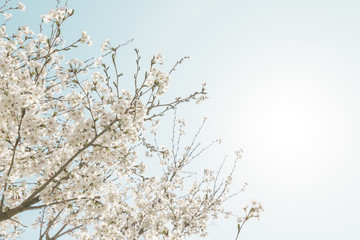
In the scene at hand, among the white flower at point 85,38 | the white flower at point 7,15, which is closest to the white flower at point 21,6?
the white flower at point 7,15

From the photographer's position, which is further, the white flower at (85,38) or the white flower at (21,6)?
the white flower at (21,6)

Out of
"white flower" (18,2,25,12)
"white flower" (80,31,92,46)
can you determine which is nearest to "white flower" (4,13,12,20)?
"white flower" (18,2,25,12)

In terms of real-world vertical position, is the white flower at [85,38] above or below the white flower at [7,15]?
below

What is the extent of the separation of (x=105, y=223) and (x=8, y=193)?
2.02 m

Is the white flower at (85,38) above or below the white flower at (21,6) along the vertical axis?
below

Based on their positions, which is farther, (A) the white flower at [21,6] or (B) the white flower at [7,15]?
(B) the white flower at [7,15]

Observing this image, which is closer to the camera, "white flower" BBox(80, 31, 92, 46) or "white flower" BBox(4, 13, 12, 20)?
"white flower" BBox(80, 31, 92, 46)

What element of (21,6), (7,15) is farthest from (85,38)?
(7,15)

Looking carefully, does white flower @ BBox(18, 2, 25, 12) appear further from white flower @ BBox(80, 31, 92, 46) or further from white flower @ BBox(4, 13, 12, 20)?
white flower @ BBox(80, 31, 92, 46)

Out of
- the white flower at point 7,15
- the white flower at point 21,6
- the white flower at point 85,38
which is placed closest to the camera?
the white flower at point 85,38

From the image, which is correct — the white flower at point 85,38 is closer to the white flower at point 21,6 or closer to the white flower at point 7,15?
the white flower at point 21,6

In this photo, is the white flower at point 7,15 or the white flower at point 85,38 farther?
the white flower at point 7,15

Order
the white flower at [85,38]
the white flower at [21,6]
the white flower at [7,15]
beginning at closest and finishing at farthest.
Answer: the white flower at [85,38] < the white flower at [21,6] < the white flower at [7,15]

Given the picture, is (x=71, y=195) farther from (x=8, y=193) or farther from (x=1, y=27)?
(x=1, y=27)
